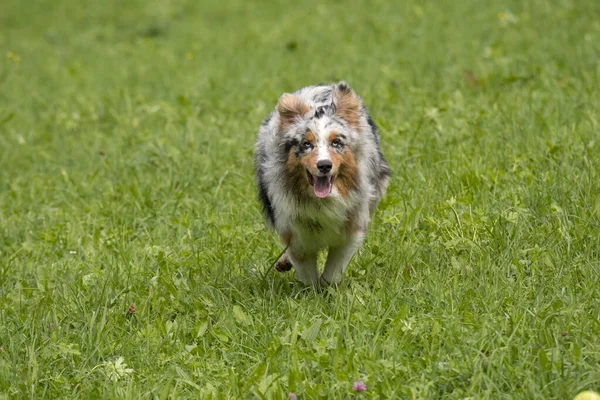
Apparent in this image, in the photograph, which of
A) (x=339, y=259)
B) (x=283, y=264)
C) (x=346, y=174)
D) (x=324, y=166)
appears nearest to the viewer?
(x=324, y=166)

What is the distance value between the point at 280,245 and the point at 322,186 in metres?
1.22

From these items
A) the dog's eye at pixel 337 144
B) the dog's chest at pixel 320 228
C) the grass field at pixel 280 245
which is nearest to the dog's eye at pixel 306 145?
the dog's eye at pixel 337 144

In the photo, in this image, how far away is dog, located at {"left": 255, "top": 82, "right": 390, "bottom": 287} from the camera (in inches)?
186

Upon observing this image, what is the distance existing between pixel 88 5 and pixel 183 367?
1448 cm

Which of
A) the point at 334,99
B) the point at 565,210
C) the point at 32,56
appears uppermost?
the point at 334,99

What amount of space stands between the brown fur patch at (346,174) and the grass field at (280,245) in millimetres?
589

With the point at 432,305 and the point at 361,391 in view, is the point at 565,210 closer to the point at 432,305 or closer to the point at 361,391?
the point at 432,305

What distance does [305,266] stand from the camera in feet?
17.0

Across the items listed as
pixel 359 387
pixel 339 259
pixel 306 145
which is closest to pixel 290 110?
pixel 306 145

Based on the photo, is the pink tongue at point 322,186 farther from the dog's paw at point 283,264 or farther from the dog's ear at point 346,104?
the dog's paw at point 283,264

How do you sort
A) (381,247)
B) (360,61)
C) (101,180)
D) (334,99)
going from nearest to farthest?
1. (334,99)
2. (381,247)
3. (101,180)
4. (360,61)

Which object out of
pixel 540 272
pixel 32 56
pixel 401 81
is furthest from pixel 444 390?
pixel 32 56

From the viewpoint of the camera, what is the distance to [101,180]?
7645 millimetres

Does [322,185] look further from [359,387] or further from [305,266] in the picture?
[359,387]
